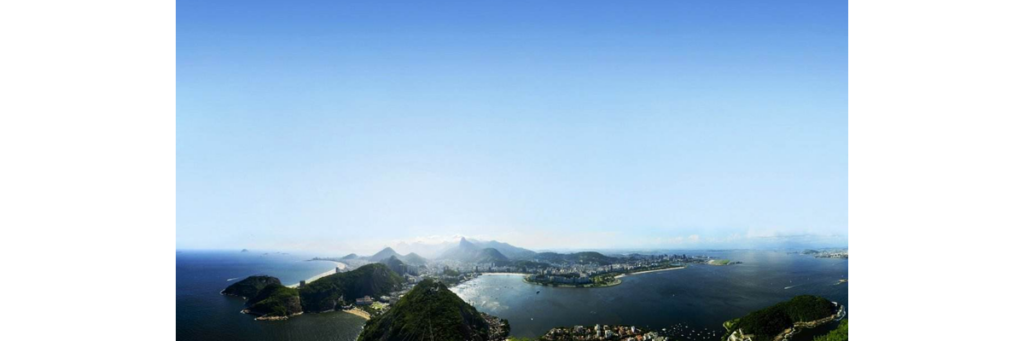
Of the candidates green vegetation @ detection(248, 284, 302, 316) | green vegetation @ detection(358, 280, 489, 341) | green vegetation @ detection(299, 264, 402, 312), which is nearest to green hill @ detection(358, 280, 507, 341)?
green vegetation @ detection(358, 280, 489, 341)

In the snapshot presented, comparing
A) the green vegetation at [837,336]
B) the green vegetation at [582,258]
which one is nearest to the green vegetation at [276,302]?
the green vegetation at [582,258]

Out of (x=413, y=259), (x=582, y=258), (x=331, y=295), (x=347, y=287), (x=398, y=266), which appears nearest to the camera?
(x=331, y=295)

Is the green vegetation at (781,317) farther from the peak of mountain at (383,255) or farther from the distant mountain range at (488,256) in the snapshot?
the peak of mountain at (383,255)

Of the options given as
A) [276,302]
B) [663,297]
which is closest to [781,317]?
[663,297]

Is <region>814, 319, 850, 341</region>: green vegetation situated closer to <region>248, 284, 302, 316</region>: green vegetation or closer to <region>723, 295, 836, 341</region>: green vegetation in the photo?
<region>723, 295, 836, 341</region>: green vegetation

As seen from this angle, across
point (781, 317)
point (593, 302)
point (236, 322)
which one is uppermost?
point (781, 317)

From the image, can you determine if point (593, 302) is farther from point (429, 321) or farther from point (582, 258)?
point (429, 321)

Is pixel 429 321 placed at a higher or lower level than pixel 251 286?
higher
